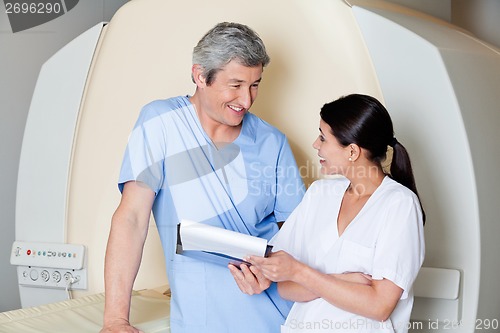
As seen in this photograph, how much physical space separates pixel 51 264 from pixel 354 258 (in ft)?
4.04

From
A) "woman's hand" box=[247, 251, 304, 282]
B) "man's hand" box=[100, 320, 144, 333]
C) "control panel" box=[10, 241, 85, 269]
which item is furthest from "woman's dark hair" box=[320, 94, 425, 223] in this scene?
"control panel" box=[10, 241, 85, 269]

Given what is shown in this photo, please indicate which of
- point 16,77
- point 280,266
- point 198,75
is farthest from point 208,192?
point 16,77

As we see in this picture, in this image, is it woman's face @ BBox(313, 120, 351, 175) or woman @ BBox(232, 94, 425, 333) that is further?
woman's face @ BBox(313, 120, 351, 175)

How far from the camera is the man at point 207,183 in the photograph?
177 cm

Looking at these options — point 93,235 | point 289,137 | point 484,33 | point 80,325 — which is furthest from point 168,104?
point 484,33

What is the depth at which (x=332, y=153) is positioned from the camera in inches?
63.8

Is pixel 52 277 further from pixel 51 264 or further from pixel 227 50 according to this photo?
pixel 227 50

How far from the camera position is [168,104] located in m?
1.86

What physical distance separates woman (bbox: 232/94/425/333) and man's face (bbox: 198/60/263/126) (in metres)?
0.23

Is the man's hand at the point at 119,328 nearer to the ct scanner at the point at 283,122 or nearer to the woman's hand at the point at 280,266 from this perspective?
the ct scanner at the point at 283,122

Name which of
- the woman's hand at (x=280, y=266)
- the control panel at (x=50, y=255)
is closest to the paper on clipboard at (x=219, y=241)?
the woman's hand at (x=280, y=266)

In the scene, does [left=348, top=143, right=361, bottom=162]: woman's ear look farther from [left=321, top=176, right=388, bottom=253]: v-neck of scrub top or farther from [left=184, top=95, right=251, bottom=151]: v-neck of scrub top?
[left=184, top=95, right=251, bottom=151]: v-neck of scrub top

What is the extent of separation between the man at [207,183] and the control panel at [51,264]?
0.66 metres

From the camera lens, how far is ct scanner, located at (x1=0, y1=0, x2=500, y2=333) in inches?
79.4
